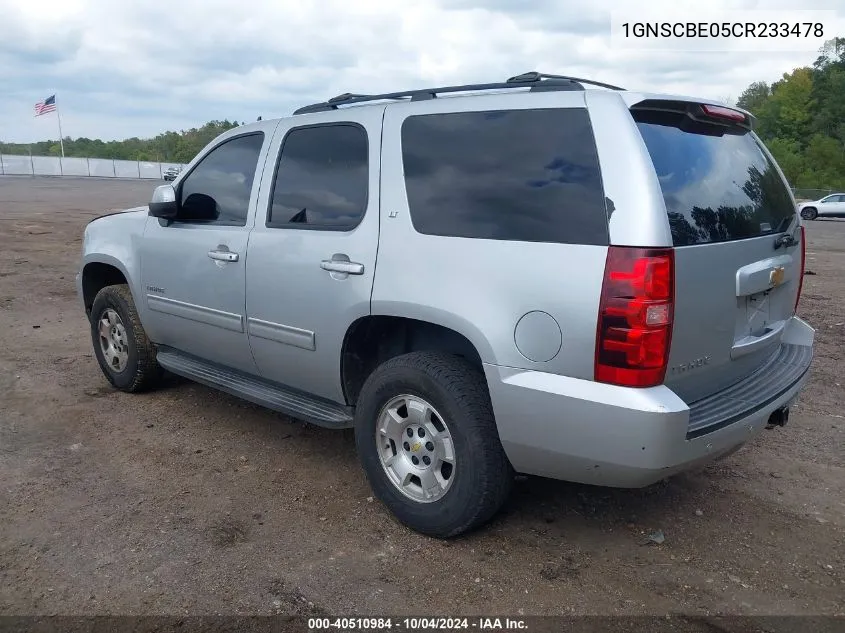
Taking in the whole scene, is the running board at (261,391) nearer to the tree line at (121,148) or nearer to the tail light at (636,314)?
the tail light at (636,314)

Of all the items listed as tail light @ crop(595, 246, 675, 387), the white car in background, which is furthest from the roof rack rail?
the white car in background

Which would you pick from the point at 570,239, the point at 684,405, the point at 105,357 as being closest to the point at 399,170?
the point at 570,239

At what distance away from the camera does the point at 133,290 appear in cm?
494

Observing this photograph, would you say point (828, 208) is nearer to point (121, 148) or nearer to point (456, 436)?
point (456, 436)

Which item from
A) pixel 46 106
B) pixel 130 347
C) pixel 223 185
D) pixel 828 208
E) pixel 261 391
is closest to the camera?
pixel 261 391

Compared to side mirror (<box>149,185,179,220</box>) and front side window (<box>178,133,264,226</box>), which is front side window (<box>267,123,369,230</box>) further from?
side mirror (<box>149,185,179,220</box>)

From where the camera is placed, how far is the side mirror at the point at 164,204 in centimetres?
445

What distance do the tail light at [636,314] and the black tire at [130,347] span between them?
11.6 feet

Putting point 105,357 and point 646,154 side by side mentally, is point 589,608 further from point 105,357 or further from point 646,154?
point 105,357

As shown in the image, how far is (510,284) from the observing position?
2852mm

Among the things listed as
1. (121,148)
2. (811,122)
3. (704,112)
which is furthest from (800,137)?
(704,112)

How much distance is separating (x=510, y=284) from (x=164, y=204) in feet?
8.48

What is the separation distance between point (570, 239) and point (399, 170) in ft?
3.31

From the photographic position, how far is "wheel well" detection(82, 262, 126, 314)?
5.46 m
